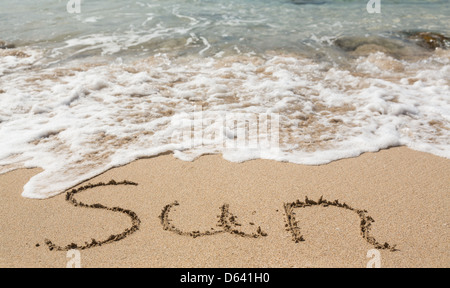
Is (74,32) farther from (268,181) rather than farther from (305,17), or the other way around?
(268,181)

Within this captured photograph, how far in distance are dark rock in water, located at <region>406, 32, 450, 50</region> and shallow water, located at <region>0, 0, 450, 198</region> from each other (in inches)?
3.7

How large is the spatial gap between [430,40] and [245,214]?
7.23 metres

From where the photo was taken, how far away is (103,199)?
273cm

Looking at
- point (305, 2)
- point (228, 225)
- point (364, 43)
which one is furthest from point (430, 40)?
point (228, 225)

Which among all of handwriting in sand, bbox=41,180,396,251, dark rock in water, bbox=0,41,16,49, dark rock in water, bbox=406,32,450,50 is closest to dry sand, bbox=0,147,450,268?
handwriting in sand, bbox=41,180,396,251

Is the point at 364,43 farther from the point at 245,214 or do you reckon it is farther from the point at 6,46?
the point at 6,46

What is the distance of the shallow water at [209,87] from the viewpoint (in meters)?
3.48

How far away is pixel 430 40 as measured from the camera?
764cm

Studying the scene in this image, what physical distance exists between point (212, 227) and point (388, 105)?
10.1ft

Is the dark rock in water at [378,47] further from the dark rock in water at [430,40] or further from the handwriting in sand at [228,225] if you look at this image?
the handwriting in sand at [228,225]

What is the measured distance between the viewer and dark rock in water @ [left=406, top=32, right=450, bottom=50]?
7.48 meters

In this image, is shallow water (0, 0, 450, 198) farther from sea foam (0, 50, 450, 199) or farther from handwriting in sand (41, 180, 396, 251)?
handwriting in sand (41, 180, 396, 251)

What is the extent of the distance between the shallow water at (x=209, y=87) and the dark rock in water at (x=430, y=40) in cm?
9

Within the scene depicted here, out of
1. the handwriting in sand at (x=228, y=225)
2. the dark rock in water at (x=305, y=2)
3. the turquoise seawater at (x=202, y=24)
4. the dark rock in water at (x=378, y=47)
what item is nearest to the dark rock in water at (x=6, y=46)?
the turquoise seawater at (x=202, y=24)
